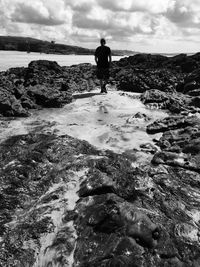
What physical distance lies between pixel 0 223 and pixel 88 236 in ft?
4.37

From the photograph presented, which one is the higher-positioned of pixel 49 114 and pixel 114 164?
pixel 114 164

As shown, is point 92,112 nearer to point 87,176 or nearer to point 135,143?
point 135,143

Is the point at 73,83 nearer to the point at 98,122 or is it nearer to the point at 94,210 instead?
the point at 98,122

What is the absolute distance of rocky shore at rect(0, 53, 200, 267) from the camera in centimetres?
379

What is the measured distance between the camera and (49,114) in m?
9.80

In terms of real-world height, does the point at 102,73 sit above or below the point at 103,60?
below

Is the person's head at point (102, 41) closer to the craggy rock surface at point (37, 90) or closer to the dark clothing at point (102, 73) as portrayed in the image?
the dark clothing at point (102, 73)

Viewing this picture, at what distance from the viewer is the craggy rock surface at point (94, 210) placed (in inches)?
148

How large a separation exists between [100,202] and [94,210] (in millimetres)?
178

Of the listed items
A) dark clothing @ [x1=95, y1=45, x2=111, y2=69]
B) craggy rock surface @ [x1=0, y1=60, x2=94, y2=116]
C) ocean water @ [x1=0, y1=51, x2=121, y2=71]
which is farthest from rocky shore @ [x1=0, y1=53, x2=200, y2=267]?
ocean water @ [x1=0, y1=51, x2=121, y2=71]

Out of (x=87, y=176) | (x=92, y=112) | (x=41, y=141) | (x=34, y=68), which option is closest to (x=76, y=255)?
(x=87, y=176)

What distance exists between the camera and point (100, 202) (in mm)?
4422

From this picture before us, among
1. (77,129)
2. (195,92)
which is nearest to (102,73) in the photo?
(195,92)

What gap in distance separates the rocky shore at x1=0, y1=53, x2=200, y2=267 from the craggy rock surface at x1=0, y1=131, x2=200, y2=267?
1cm
